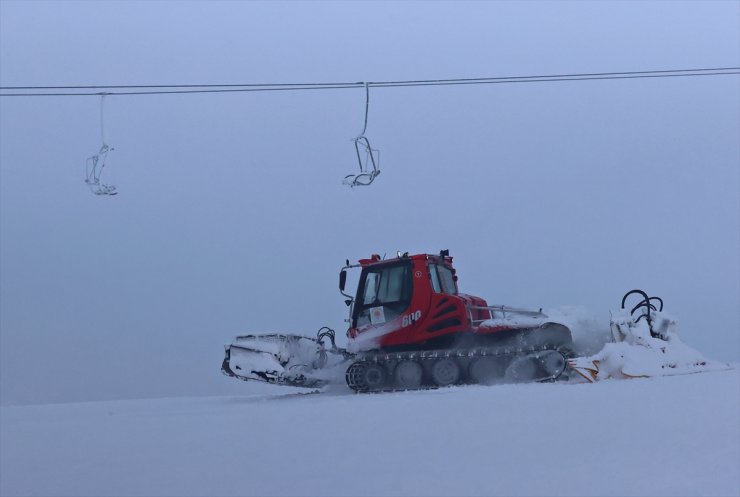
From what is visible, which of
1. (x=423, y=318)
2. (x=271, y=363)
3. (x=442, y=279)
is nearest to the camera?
(x=423, y=318)

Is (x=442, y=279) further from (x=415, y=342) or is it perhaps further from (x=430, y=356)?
(x=430, y=356)

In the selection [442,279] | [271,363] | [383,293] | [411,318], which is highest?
[442,279]

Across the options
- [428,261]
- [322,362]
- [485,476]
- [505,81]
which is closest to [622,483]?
[485,476]

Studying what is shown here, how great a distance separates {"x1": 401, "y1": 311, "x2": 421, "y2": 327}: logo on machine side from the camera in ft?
52.4

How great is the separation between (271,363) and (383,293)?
8.37 feet

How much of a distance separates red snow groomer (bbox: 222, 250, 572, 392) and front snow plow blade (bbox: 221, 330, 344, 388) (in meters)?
0.02

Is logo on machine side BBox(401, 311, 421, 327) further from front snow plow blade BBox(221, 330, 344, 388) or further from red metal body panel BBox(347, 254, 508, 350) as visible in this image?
front snow plow blade BBox(221, 330, 344, 388)

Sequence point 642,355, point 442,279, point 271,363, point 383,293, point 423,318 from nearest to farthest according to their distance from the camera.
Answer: point 642,355, point 423,318, point 271,363, point 383,293, point 442,279

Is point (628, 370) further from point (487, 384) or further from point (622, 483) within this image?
point (622, 483)

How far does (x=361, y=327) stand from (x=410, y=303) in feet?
3.75

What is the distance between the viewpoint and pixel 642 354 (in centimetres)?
1431

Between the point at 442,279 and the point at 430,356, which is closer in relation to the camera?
the point at 430,356

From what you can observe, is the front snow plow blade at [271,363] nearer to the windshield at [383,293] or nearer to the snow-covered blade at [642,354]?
the windshield at [383,293]

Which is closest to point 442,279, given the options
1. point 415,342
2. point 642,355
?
point 415,342
